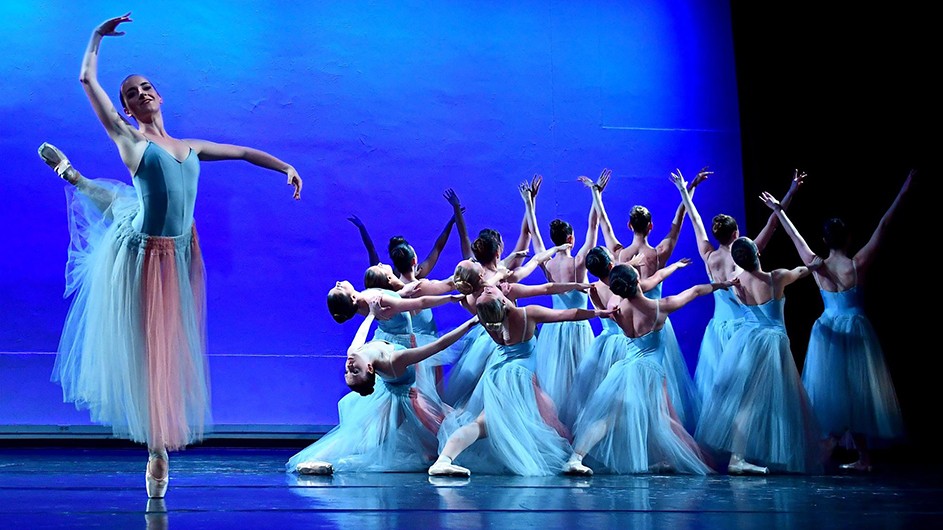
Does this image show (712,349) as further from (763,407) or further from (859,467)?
(859,467)

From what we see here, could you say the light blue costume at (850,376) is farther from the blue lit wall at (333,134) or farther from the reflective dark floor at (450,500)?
the blue lit wall at (333,134)

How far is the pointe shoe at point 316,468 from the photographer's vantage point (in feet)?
14.1

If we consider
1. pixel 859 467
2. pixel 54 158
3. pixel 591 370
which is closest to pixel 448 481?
pixel 591 370

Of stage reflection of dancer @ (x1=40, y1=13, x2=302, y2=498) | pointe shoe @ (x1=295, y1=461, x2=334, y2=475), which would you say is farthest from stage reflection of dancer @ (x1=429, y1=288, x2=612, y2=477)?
stage reflection of dancer @ (x1=40, y1=13, x2=302, y2=498)

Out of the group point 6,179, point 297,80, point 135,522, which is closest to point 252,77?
point 297,80

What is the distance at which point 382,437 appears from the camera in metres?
4.61

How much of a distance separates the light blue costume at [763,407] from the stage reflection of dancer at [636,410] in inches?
7.5

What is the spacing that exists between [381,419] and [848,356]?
239 cm

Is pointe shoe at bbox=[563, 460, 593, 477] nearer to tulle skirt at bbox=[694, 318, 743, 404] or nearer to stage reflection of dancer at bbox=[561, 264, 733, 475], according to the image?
stage reflection of dancer at bbox=[561, 264, 733, 475]

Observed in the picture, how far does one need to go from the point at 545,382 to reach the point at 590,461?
792 mm

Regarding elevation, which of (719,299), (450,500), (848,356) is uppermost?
(719,299)

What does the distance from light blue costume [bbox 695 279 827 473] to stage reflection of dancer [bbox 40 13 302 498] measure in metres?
2.58

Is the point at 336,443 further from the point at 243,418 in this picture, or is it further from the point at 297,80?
the point at 297,80

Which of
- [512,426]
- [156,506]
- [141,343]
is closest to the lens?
[156,506]
